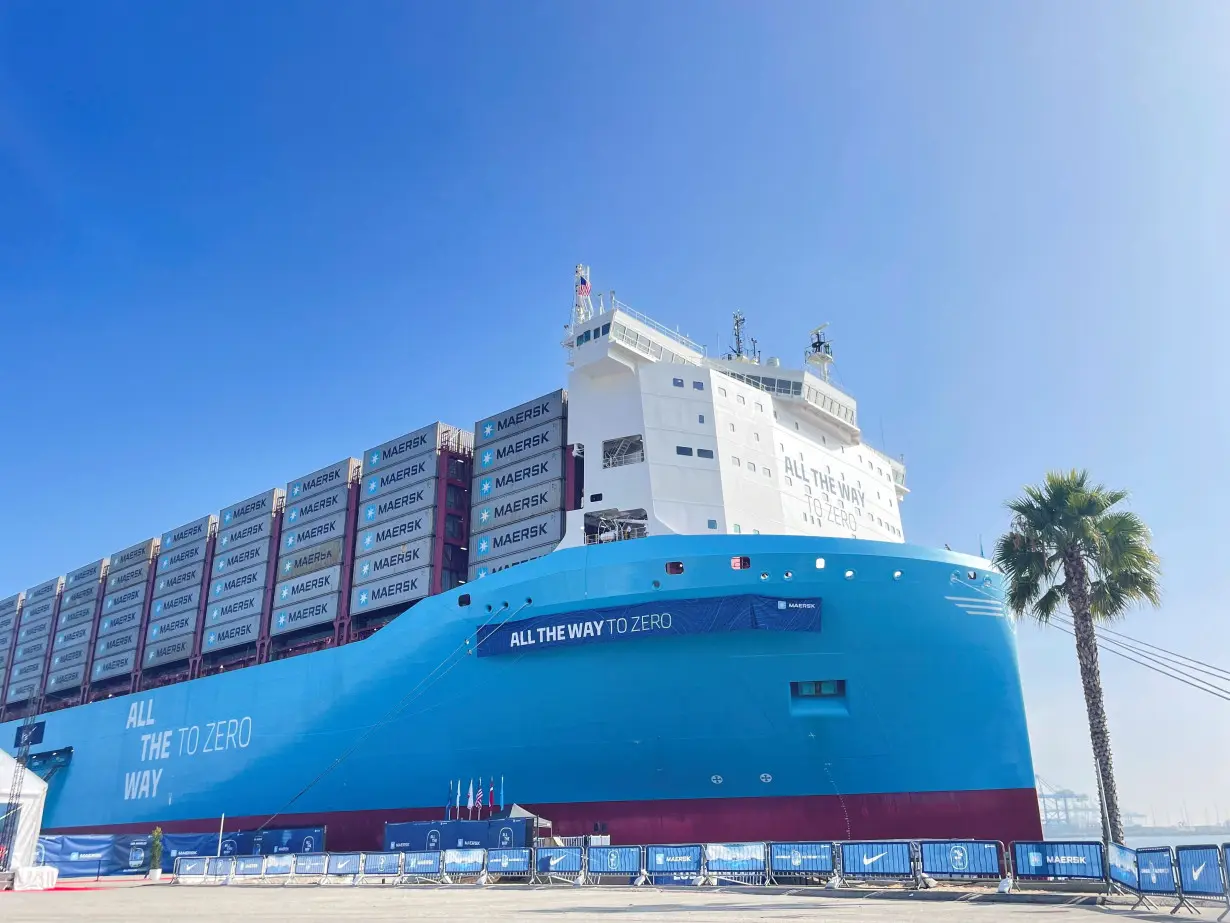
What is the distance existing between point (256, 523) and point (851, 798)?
24430mm

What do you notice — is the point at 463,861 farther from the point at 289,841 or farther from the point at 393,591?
the point at 393,591

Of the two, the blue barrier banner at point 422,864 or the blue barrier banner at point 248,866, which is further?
the blue barrier banner at point 248,866

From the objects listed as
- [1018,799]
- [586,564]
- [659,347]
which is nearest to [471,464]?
[659,347]

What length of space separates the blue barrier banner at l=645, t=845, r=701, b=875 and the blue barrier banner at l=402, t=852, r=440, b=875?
15.6ft

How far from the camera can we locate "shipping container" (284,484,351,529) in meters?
30.5

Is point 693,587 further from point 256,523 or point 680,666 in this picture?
point 256,523

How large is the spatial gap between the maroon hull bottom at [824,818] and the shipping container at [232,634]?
16918 mm

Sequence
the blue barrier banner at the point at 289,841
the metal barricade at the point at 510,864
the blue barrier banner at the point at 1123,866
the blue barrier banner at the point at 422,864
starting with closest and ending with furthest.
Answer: the blue barrier banner at the point at 1123,866
the metal barricade at the point at 510,864
the blue barrier banner at the point at 422,864
the blue barrier banner at the point at 289,841

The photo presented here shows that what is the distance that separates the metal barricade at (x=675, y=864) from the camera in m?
15.6

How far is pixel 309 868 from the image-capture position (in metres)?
19.8

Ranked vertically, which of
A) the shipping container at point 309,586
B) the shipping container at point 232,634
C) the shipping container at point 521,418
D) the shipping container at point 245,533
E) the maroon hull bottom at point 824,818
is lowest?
the maroon hull bottom at point 824,818

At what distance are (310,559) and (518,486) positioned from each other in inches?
371

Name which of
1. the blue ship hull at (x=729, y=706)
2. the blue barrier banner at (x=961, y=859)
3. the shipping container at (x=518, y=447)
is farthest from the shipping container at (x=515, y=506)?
the blue barrier banner at (x=961, y=859)

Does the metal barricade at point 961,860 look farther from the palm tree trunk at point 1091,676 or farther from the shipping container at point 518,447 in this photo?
the shipping container at point 518,447
